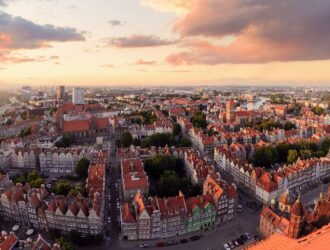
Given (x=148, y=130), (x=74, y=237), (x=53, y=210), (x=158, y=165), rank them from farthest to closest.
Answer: (x=148, y=130) → (x=158, y=165) → (x=53, y=210) → (x=74, y=237)

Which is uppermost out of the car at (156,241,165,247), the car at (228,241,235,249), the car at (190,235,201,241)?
the car at (228,241,235,249)

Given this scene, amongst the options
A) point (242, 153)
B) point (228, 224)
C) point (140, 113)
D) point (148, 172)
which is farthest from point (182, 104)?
point (228, 224)

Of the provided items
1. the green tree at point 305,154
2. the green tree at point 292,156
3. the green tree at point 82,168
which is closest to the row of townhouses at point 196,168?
the green tree at point 292,156

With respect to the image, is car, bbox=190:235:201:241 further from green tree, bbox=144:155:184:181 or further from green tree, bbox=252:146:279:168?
green tree, bbox=252:146:279:168

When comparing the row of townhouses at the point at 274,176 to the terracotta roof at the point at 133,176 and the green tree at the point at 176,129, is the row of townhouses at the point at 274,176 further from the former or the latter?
the green tree at the point at 176,129

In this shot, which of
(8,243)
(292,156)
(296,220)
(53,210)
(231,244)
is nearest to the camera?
(296,220)

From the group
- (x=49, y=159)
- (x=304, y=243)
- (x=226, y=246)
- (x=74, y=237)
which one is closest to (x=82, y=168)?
(x=49, y=159)

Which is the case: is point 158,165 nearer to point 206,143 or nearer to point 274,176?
point 274,176

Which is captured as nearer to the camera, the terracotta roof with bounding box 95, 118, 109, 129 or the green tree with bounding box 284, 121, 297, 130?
the green tree with bounding box 284, 121, 297, 130

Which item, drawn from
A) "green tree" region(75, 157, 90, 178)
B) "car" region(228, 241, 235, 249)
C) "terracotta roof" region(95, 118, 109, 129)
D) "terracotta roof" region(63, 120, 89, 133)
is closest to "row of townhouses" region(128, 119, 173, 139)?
"terracotta roof" region(95, 118, 109, 129)
